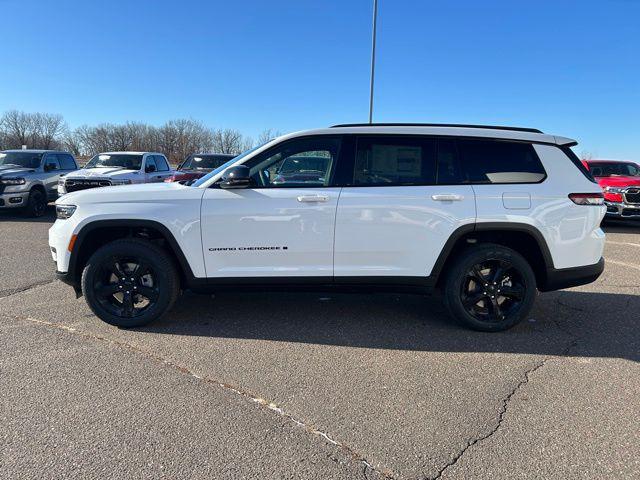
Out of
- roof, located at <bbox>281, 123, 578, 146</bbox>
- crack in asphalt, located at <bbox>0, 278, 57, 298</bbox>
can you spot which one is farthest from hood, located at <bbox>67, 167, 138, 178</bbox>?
roof, located at <bbox>281, 123, 578, 146</bbox>

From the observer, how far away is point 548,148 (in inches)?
164

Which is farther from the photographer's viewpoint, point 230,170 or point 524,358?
point 230,170

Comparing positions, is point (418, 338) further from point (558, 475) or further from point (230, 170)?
point (230, 170)

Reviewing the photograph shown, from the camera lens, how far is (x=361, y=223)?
402 cm

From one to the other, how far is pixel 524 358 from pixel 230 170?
9.73ft

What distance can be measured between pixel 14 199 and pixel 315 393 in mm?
11765

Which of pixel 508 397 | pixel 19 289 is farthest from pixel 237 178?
pixel 19 289

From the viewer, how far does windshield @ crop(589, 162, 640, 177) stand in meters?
12.6

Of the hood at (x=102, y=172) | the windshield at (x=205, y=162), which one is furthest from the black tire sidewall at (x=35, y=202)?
the windshield at (x=205, y=162)

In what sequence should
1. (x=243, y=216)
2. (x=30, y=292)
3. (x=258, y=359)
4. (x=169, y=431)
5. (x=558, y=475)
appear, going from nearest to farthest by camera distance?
(x=558, y=475)
(x=169, y=431)
(x=258, y=359)
(x=243, y=216)
(x=30, y=292)

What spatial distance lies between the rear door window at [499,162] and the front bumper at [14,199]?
464 inches

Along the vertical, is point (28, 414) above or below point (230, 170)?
below

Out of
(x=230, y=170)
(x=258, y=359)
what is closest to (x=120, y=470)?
(x=258, y=359)

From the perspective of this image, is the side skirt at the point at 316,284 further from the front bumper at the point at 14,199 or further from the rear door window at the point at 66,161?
the rear door window at the point at 66,161
